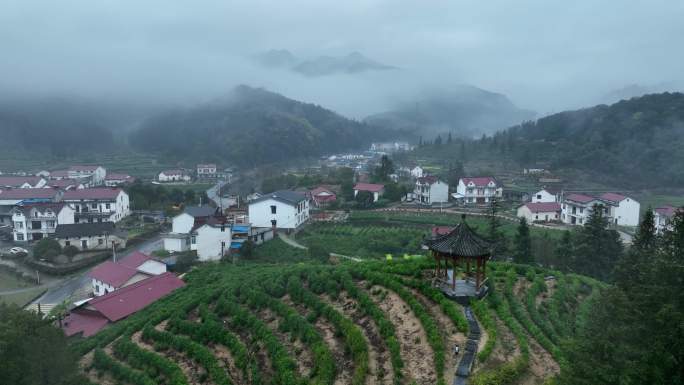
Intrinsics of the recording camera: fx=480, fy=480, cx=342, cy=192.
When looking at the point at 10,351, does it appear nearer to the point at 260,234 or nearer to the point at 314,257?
the point at 314,257

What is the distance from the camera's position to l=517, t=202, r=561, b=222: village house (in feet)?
141

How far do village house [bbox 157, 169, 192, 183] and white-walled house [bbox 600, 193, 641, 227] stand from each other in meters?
57.9

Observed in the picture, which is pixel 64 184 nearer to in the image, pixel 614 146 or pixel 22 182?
pixel 22 182

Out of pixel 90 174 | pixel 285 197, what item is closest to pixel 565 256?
pixel 285 197

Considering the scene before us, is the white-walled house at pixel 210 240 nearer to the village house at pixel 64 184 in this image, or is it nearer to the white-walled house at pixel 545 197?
the village house at pixel 64 184

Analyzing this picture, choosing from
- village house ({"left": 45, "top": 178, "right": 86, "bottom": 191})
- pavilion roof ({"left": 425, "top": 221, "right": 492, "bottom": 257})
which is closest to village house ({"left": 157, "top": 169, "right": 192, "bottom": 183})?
village house ({"left": 45, "top": 178, "right": 86, "bottom": 191})

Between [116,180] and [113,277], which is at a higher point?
[116,180]

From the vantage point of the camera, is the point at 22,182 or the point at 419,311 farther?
the point at 22,182

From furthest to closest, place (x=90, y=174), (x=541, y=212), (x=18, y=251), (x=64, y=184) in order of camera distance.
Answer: (x=90, y=174), (x=64, y=184), (x=541, y=212), (x=18, y=251)

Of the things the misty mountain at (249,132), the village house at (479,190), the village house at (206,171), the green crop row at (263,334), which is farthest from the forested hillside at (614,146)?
the green crop row at (263,334)

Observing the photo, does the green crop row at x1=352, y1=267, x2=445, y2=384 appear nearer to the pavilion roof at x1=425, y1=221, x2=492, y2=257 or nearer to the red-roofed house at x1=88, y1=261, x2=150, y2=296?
the pavilion roof at x1=425, y1=221, x2=492, y2=257

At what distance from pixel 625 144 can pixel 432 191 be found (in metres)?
35.4

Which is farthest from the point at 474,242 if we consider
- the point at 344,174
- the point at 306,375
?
the point at 344,174

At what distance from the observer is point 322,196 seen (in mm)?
49688
